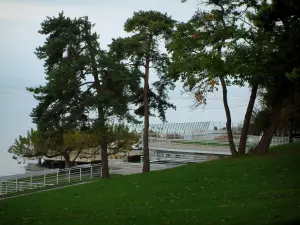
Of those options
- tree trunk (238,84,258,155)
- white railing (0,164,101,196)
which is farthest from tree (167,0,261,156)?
white railing (0,164,101,196)

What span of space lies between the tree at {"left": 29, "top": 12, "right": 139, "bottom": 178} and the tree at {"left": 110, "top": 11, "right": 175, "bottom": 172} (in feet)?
A: 3.49

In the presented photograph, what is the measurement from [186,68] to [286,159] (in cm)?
610

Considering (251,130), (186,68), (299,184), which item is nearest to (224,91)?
(186,68)

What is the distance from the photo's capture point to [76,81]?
2389cm

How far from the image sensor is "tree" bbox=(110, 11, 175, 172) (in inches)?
990

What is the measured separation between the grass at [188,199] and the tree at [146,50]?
273 inches

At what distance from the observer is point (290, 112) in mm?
23125

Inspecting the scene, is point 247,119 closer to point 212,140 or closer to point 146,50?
point 146,50

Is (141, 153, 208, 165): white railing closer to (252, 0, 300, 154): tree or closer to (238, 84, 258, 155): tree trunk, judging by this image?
(238, 84, 258, 155): tree trunk

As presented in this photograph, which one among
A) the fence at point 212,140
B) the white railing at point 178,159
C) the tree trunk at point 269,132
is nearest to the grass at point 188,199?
the tree trunk at point 269,132

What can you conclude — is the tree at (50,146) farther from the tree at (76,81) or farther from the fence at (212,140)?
the tree at (76,81)

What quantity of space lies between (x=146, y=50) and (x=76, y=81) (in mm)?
4401

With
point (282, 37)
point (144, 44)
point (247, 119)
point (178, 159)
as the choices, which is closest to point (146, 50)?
point (144, 44)

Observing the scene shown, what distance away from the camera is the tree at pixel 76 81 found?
23734 millimetres
